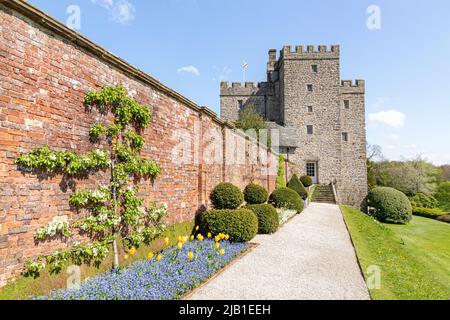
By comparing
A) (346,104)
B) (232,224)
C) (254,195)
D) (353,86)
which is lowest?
(232,224)

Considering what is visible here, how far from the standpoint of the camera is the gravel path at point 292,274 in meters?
4.20

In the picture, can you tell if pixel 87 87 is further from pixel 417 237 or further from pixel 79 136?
pixel 417 237

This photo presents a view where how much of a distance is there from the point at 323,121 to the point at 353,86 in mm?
5934

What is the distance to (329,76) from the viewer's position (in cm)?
3039

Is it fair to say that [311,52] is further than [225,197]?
Yes

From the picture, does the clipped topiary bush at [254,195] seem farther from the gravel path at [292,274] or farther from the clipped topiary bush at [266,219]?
the gravel path at [292,274]

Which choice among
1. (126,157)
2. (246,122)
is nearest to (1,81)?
(126,157)

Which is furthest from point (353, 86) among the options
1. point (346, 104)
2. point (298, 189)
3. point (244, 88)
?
point (298, 189)

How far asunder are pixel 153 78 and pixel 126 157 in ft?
6.56

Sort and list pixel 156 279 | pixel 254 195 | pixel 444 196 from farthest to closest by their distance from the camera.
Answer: pixel 444 196 → pixel 254 195 → pixel 156 279

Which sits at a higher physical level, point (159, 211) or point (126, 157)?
point (126, 157)

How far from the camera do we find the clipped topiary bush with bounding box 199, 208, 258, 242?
719cm

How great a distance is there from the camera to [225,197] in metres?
8.35

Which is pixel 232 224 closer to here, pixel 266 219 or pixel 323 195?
pixel 266 219
